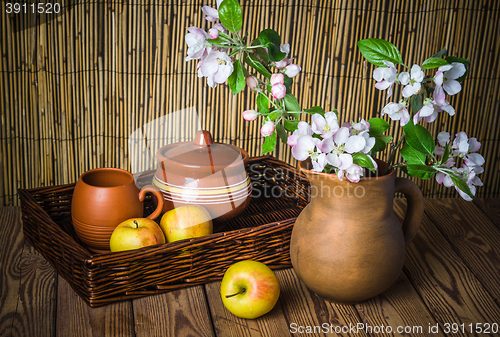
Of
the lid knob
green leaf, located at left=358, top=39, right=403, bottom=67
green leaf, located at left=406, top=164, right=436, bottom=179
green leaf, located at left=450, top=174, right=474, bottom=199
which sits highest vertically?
green leaf, located at left=358, top=39, right=403, bottom=67

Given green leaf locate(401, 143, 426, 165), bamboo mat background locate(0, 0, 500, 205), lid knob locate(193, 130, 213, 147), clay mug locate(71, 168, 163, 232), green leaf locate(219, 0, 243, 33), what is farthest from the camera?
bamboo mat background locate(0, 0, 500, 205)

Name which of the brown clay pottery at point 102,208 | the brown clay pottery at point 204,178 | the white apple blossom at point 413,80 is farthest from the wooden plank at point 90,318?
the white apple blossom at point 413,80

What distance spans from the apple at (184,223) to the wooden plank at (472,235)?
55 cm

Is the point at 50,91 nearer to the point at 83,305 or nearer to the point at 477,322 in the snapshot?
the point at 83,305

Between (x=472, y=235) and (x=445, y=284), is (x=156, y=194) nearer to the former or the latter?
(x=445, y=284)

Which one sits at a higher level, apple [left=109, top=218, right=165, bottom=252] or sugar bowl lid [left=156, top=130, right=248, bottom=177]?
sugar bowl lid [left=156, top=130, right=248, bottom=177]

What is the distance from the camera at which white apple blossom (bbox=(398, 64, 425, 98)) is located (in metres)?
0.57

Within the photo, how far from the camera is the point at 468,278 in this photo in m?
0.85

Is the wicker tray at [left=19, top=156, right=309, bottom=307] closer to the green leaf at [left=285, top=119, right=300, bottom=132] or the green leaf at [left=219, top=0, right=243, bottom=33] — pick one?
the green leaf at [left=285, top=119, right=300, bottom=132]

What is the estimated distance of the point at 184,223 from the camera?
80 cm

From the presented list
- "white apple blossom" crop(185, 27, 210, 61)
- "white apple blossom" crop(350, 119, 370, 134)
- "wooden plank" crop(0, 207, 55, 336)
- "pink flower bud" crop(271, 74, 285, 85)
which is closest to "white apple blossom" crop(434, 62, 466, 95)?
"white apple blossom" crop(350, 119, 370, 134)

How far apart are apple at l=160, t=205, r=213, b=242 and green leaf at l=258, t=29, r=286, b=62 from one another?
1.17 ft

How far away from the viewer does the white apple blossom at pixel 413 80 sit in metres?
0.57

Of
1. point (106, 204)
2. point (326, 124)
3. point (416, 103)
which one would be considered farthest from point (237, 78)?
point (106, 204)
